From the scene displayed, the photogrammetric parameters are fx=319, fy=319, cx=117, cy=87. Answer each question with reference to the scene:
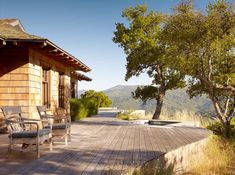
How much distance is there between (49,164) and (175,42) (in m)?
8.10

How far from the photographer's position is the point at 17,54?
9359mm

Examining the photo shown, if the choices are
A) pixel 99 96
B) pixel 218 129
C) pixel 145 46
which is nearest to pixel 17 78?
pixel 218 129

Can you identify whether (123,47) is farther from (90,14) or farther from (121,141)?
(121,141)

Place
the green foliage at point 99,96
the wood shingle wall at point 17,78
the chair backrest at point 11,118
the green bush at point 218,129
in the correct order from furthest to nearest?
the green foliage at point 99,96 → the green bush at point 218,129 → the wood shingle wall at point 17,78 → the chair backrest at point 11,118

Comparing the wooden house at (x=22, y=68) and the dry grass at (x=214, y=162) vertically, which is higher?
the wooden house at (x=22, y=68)

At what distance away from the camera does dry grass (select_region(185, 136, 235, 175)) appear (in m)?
7.73

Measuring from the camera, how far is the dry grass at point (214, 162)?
7.73 metres

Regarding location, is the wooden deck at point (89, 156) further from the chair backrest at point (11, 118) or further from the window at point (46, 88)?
the window at point (46, 88)

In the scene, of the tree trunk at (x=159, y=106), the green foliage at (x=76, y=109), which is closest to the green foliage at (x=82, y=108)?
the green foliage at (x=76, y=109)

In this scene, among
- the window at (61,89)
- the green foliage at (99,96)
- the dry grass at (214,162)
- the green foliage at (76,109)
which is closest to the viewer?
the dry grass at (214,162)

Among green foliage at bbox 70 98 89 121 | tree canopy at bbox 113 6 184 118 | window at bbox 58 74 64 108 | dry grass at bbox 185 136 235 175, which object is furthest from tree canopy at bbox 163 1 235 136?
green foliage at bbox 70 98 89 121

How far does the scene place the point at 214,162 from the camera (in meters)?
8.32

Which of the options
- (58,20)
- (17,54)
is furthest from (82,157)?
(58,20)

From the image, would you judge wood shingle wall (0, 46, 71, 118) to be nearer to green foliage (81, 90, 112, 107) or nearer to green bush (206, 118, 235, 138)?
green bush (206, 118, 235, 138)
